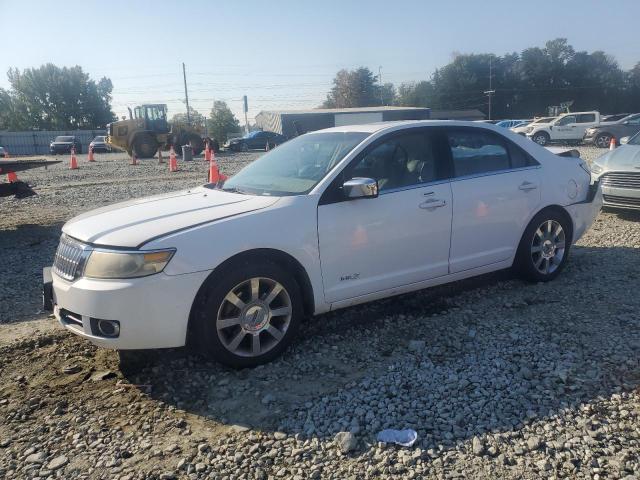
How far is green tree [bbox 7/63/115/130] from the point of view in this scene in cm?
8106

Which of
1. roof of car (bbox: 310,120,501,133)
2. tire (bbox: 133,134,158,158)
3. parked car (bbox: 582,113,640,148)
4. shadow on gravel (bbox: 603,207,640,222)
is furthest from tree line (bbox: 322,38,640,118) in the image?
roof of car (bbox: 310,120,501,133)

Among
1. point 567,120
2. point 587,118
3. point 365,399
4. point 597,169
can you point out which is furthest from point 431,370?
point 587,118

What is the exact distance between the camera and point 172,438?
118 inches

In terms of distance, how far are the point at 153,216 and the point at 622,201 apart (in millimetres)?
6869

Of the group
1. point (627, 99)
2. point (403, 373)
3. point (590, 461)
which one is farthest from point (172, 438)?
point (627, 99)

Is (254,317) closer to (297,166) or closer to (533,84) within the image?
(297,166)

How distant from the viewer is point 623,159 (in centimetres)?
809

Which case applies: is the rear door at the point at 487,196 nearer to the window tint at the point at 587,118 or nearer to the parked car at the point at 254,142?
the window tint at the point at 587,118

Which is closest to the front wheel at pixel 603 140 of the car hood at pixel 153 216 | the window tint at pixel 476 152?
the window tint at pixel 476 152

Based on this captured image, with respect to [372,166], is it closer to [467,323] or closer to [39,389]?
[467,323]

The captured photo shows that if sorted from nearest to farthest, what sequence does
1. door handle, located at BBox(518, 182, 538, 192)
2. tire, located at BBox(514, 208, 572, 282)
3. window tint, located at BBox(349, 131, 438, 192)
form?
window tint, located at BBox(349, 131, 438, 192) < door handle, located at BBox(518, 182, 538, 192) < tire, located at BBox(514, 208, 572, 282)

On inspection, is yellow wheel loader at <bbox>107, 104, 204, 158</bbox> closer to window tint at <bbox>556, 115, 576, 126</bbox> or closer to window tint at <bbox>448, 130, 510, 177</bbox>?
window tint at <bbox>556, 115, 576, 126</bbox>

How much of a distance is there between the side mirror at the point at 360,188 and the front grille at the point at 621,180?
550 centimetres

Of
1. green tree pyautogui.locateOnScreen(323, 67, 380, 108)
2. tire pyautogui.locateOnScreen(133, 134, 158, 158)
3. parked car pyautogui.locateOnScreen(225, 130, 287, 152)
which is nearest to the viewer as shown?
tire pyautogui.locateOnScreen(133, 134, 158, 158)
